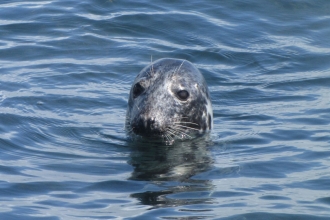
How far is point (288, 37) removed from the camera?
52.0ft

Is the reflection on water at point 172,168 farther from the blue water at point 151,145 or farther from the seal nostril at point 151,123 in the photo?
the seal nostril at point 151,123

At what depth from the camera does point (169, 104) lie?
10320mm

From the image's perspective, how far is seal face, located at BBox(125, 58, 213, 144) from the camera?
32.7 feet

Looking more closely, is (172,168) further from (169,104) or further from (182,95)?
(182,95)

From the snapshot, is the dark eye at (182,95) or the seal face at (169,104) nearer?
the seal face at (169,104)

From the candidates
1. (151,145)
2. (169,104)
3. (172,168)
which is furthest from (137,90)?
(172,168)

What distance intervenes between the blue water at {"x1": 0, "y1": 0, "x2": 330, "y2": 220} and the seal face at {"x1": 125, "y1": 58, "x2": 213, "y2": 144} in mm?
245

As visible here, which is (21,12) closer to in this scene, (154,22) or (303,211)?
(154,22)

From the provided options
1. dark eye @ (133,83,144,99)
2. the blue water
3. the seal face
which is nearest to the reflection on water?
the blue water

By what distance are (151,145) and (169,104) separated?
571 millimetres

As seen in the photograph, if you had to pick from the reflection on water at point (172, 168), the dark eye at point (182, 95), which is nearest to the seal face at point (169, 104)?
the dark eye at point (182, 95)

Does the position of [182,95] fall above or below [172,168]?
above

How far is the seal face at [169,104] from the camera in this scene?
32.7 ft

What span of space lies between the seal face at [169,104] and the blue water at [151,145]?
0.24 metres
